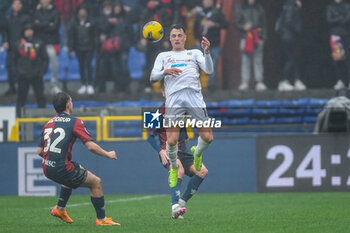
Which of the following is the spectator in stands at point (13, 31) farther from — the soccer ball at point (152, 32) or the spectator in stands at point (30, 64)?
the soccer ball at point (152, 32)

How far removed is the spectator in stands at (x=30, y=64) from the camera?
659 inches

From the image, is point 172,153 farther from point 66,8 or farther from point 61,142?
point 66,8

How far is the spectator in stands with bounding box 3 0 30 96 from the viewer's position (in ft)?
55.5

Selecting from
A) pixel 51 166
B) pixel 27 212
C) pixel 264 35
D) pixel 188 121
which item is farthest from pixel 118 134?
pixel 51 166

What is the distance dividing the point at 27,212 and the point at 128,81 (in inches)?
242

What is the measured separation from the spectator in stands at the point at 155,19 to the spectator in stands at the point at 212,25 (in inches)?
25.5

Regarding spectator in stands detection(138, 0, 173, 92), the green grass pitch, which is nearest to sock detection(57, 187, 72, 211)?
the green grass pitch

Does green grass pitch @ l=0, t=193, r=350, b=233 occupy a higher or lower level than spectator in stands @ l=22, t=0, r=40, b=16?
lower

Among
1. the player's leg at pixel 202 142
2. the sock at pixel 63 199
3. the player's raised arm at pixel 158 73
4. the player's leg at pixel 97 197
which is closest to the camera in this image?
the player's leg at pixel 97 197

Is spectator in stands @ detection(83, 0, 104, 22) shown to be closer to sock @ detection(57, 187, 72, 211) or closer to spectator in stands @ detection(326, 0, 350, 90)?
spectator in stands @ detection(326, 0, 350, 90)

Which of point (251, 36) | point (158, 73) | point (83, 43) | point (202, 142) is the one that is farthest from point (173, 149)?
point (83, 43)

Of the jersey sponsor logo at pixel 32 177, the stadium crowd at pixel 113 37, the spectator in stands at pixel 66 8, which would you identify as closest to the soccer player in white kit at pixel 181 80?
the jersey sponsor logo at pixel 32 177

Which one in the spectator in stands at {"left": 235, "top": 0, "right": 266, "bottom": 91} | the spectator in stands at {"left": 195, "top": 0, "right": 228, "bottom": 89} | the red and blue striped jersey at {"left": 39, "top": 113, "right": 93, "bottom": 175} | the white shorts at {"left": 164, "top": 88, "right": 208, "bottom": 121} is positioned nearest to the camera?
the red and blue striped jersey at {"left": 39, "top": 113, "right": 93, "bottom": 175}

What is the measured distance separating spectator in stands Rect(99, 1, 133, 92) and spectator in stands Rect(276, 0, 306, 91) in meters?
3.35
